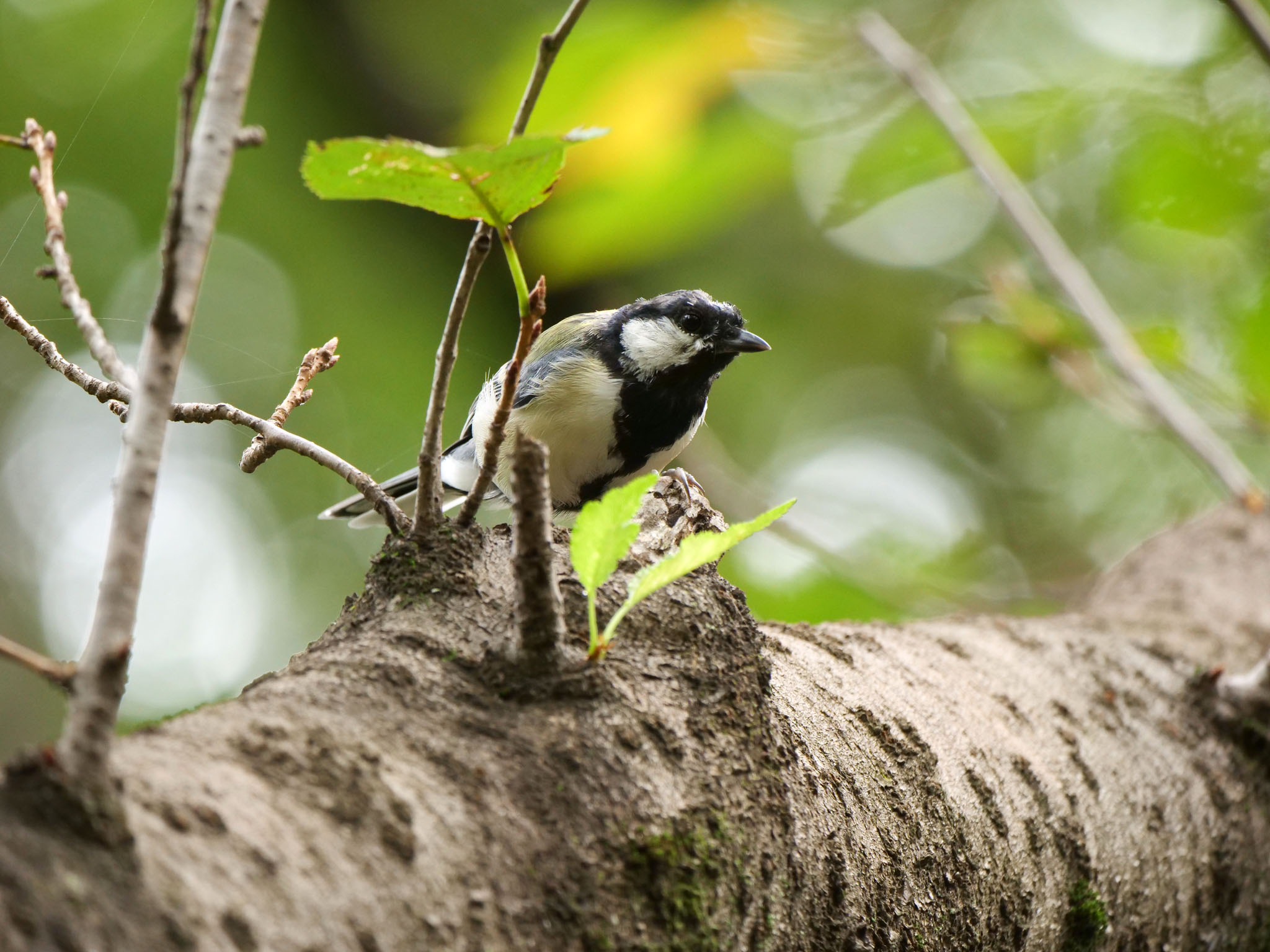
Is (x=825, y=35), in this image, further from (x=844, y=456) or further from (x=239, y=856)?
(x=844, y=456)

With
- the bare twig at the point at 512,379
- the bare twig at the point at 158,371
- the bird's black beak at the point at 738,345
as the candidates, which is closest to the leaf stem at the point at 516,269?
the bare twig at the point at 512,379

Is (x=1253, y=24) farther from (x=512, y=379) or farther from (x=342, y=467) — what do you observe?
(x=342, y=467)

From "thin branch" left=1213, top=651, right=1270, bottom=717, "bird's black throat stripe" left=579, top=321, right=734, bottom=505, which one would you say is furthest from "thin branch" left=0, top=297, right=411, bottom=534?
"thin branch" left=1213, top=651, right=1270, bottom=717

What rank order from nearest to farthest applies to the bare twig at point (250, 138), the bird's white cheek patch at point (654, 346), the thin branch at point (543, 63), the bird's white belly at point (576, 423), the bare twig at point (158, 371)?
1. the bare twig at point (158, 371)
2. the bare twig at point (250, 138)
3. the thin branch at point (543, 63)
4. the bird's white belly at point (576, 423)
5. the bird's white cheek patch at point (654, 346)

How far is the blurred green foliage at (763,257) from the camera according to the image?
265cm

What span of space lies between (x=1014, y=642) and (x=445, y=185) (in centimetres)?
178

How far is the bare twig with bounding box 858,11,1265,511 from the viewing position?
8.19 feet

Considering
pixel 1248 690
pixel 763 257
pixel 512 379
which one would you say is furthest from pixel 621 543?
pixel 763 257

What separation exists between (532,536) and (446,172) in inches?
13.0

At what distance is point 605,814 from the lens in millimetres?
958

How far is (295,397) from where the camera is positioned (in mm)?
1446

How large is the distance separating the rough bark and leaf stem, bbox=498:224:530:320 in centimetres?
32

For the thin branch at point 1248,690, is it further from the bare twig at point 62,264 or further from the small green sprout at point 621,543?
the bare twig at point 62,264

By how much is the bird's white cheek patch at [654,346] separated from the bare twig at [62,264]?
1.69 meters
